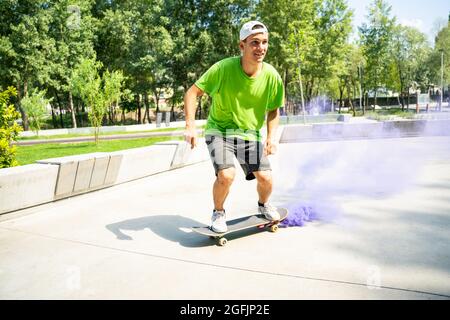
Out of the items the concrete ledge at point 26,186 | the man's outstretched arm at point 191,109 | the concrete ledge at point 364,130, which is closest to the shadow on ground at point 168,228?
the man's outstretched arm at point 191,109

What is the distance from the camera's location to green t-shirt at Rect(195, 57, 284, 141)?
141 inches

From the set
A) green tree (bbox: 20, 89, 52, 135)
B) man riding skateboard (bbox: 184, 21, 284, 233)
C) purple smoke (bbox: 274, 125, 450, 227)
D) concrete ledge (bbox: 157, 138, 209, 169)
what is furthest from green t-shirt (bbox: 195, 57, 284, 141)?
green tree (bbox: 20, 89, 52, 135)

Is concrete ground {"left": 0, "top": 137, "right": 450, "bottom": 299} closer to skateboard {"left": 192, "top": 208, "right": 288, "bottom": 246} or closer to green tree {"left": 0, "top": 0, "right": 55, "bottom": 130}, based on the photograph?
skateboard {"left": 192, "top": 208, "right": 288, "bottom": 246}

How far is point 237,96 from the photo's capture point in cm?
361

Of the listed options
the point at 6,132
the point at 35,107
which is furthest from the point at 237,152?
the point at 35,107

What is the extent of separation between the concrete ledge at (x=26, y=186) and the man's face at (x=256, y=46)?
3.29 metres

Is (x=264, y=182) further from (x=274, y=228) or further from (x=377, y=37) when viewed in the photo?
(x=377, y=37)

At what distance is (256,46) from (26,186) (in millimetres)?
3544

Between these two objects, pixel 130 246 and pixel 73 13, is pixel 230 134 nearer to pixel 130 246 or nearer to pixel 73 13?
pixel 130 246

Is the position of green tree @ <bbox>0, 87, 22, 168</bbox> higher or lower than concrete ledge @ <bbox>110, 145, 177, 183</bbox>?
higher

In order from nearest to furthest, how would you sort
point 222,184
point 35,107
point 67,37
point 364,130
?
point 222,184 < point 364,130 < point 35,107 < point 67,37

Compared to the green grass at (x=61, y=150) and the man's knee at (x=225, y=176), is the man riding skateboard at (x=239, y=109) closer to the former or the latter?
the man's knee at (x=225, y=176)

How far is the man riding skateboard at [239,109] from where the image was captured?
353 cm

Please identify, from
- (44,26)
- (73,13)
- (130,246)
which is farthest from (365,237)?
(73,13)
